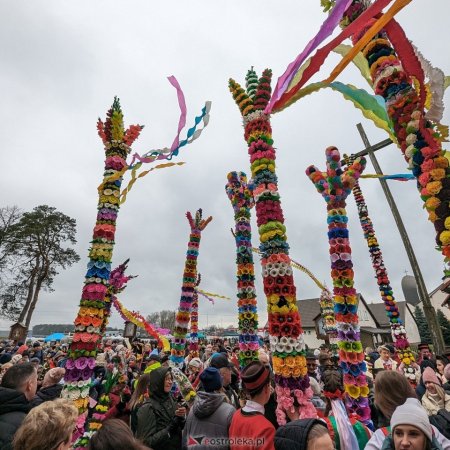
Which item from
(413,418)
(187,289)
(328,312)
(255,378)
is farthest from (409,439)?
(328,312)

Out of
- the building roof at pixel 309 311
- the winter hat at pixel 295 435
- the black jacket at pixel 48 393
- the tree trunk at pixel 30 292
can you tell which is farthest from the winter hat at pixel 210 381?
the building roof at pixel 309 311

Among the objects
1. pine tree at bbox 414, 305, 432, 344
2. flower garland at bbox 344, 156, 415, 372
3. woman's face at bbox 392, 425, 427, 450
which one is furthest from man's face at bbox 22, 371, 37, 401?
pine tree at bbox 414, 305, 432, 344

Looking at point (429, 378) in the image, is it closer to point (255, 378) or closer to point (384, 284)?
point (255, 378)

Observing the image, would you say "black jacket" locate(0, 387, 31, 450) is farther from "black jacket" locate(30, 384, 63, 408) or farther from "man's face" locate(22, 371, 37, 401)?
"black jacket" locate(30, 384, 63, 408)

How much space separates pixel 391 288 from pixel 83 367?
9.56 metres

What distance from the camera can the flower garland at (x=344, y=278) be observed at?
15.9ft

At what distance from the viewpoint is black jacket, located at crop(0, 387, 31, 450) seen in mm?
2229

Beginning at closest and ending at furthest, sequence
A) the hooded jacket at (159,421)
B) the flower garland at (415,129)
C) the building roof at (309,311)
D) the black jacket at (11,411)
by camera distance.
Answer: the black jacket at (11,411) < the flower garland at (415,129) < the hooded jacket at (159,421) < the building roof at (309,311)

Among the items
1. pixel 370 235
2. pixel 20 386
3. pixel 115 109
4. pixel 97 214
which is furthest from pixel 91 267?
pixel 370 235

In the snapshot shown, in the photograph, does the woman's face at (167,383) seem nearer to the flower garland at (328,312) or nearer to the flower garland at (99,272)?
the flower garland at (99,272)

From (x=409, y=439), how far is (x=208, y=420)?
1.58 m

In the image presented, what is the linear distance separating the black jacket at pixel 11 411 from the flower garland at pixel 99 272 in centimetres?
235

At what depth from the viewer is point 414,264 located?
6.48 metres

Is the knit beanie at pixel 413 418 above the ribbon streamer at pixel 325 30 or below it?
below
